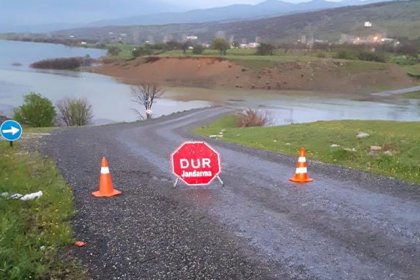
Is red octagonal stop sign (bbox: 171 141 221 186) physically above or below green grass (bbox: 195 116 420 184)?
above

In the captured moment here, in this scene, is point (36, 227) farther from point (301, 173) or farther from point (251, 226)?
point (301, 173)

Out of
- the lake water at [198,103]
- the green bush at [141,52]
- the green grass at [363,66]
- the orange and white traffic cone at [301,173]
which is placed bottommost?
the lake water at [198,103]

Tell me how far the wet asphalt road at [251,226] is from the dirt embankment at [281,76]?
8377 cm

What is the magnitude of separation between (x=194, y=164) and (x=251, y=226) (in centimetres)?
305

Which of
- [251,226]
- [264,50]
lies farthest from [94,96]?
[264,50]

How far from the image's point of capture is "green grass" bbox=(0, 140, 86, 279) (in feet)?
19.0

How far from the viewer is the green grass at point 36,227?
5.78m

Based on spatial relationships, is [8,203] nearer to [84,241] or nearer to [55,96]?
[84,241]

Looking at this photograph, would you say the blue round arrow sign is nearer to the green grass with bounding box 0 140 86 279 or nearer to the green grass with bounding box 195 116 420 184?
the green grass with bounding box 0 140 86 279

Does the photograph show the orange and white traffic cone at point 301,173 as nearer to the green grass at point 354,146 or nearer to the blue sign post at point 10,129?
the green grass at point 354,146

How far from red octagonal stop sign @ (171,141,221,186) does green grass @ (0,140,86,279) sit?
2.29 m

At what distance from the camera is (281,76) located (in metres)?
99.5

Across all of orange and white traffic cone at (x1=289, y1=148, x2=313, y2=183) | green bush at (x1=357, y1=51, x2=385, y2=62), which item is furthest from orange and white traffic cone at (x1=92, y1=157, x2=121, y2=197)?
green bush at (x1=357, y1=51, x2=385, y2=62)

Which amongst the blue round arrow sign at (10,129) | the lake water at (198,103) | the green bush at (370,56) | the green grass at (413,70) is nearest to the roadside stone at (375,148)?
the blue round arrow sign at (10,129)
